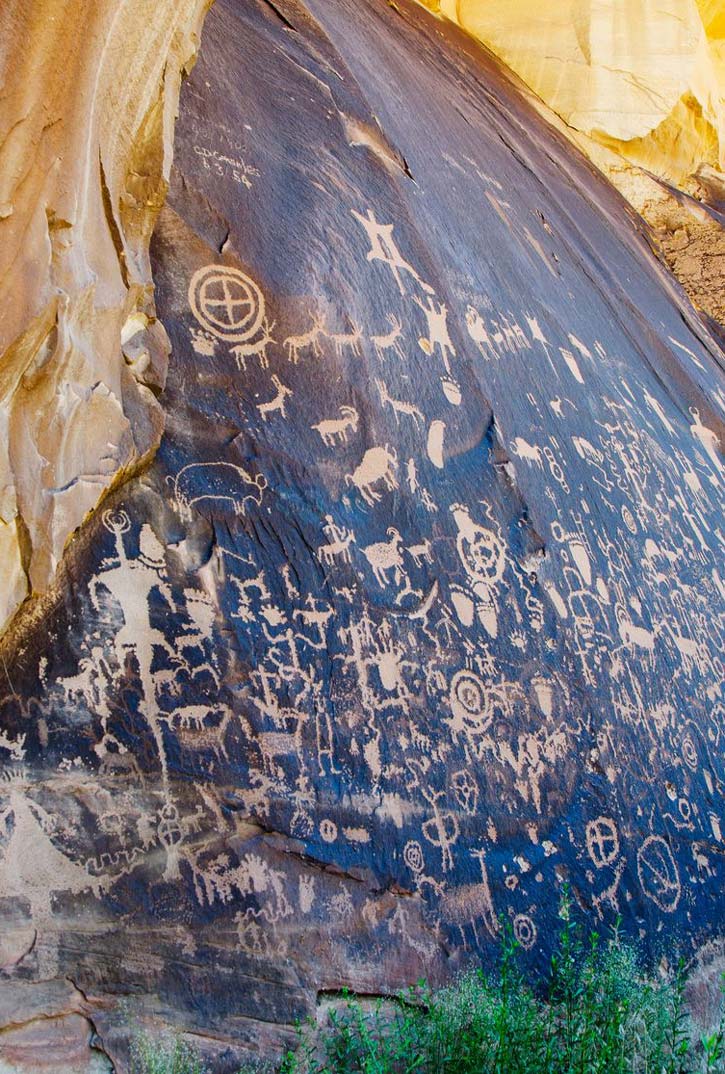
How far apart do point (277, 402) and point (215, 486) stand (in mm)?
282

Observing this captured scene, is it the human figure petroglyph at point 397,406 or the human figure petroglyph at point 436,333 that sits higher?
the human figure petroglyph at point 436,333

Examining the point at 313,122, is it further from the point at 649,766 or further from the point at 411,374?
the point at 649,766

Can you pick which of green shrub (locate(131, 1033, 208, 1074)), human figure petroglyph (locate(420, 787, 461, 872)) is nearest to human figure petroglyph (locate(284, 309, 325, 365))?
human figure petroglyph (locate(420, 787, 461, 872))

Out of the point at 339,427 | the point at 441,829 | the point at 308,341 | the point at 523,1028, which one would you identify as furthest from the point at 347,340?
the point at 523,1028

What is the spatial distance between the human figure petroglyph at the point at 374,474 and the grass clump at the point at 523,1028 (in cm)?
97

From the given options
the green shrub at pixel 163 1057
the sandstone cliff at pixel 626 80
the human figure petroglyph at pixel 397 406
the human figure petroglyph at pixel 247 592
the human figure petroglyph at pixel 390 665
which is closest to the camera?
the green shrub at pixel 163 1057

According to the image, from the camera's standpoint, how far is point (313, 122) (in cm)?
294

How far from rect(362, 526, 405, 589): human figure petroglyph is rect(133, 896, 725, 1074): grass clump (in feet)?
2.52

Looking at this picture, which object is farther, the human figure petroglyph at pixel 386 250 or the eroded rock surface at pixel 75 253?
the human figure petroglyph at pixel 386 250

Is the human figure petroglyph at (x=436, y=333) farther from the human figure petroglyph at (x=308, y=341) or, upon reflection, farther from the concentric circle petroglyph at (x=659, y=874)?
the concentric circle petroglyph at (x=659, y=874)

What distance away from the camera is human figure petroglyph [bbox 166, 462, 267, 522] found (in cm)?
224

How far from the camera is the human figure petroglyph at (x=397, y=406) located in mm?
2641

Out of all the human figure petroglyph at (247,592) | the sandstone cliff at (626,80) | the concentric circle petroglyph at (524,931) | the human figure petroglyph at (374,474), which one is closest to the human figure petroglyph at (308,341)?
the human figure petroglyph at (374,474)

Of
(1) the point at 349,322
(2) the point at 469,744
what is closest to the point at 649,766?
(2) the point at 469,744
